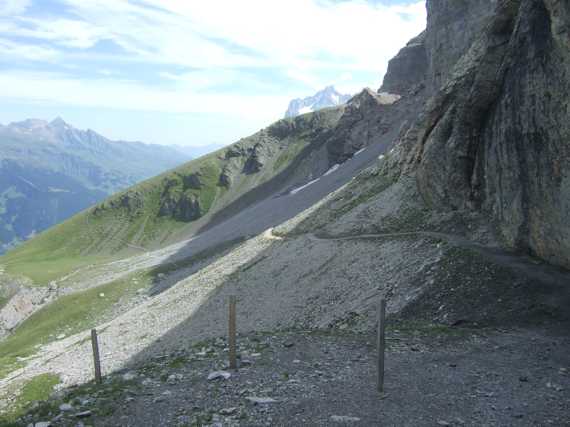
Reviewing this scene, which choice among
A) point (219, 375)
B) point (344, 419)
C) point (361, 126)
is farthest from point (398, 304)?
point (361, 126)

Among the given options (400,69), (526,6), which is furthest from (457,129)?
(400,69)

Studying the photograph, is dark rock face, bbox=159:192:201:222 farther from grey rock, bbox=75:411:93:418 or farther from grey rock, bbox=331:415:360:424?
grey rock, bbox=331:415:360:424

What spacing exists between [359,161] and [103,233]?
11900 centimetres

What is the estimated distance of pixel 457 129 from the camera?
129 ft

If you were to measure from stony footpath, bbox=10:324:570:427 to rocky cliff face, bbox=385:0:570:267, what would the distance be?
27.0ft

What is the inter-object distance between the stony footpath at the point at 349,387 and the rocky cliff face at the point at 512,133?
8244mm

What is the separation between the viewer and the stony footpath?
14.8 meters

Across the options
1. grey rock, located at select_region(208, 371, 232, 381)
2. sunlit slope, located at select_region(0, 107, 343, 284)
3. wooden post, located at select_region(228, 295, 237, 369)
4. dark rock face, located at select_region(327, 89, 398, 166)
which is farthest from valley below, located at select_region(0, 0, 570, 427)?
sunlit slope, located at select_region(0, 107, 343, 284)

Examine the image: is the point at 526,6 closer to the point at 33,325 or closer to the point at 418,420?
the point at 418,420

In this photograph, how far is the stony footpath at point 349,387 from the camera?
14820 millimetres

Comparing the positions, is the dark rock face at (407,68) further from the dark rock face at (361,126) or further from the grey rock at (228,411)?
the grey rock at (228,411)

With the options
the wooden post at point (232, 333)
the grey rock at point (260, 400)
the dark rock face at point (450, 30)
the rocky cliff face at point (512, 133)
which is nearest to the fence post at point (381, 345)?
the grey rock at point (260, 400)

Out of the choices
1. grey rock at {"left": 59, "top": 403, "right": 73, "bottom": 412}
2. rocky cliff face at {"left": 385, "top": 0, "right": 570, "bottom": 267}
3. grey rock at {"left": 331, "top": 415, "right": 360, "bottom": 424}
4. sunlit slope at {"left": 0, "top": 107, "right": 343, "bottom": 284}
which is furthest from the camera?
sunlit slope at {"left": 0, "top": 107, "right": 343, "bottom": 284}

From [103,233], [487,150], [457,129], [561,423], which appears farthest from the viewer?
[103,233]
